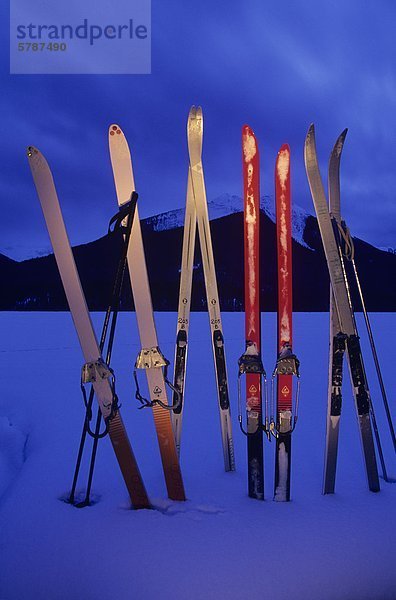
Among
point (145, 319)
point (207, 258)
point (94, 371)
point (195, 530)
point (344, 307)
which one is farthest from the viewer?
point (207, 258)

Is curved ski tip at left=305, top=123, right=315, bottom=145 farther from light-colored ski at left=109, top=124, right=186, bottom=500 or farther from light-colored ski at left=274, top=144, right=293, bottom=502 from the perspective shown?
light-colored ski at left=109, top=124, right=186, bottom=500

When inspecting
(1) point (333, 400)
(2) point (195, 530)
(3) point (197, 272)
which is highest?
(3) point (197, 272)

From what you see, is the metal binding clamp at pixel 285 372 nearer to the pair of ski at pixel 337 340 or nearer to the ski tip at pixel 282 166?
the pair of ski at pixel 337 340

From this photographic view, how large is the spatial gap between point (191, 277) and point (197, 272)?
90056 millimetres

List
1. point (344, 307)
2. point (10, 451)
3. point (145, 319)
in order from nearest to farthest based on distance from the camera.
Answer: point (145, 319) → point (344, 307) → point (10, 451)

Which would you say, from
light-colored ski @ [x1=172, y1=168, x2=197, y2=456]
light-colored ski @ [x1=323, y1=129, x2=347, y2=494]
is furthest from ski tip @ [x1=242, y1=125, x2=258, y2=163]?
light-colored ski @ [x1=323, y1=129, x2=347, y2=494]

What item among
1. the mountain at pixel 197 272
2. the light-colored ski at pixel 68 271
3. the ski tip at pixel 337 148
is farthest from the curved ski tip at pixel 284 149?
the mountain at pixel 197 272

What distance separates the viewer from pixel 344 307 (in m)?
3.02

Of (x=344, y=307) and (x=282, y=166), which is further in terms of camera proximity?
(x=282, y=166)

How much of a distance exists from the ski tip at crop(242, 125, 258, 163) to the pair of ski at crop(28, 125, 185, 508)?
0.76 m

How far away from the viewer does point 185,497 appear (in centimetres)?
306

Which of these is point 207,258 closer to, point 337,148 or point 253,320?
point 253,320

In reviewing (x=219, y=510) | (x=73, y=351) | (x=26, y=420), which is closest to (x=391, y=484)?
(x=219, y=510)

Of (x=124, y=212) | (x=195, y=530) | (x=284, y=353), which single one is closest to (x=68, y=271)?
(x=124, y=212)
